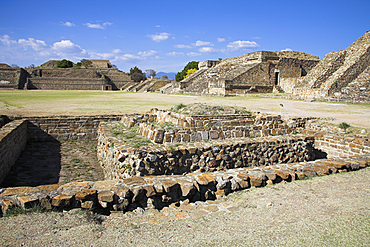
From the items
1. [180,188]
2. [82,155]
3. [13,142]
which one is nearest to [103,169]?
[82,155]

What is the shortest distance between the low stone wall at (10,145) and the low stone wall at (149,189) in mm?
3778

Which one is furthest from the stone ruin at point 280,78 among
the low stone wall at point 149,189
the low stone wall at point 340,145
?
the low stone wall at point 149,189

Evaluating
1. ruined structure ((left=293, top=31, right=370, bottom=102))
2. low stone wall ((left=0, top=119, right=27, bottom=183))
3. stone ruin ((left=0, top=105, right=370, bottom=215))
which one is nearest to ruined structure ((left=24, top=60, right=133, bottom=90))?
ruined structure ((left=293, top=31, right=370, bottom=102))

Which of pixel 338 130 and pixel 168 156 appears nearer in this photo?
pixel 168 156

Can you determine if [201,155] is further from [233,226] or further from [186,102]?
[186,102]

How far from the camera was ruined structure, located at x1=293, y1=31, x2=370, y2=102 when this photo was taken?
60.3ft

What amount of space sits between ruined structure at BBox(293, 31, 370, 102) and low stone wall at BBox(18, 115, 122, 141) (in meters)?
16.4

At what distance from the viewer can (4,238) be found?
102 inches

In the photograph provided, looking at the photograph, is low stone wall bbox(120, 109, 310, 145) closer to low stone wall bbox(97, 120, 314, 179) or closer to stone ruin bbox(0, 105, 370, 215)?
stone ruin bbox(0, 105, 370, 215)

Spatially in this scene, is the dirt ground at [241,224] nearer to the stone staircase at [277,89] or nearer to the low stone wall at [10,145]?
the low stone wall at [10,145]

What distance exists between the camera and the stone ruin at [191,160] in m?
3.54

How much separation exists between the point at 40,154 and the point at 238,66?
27922mm

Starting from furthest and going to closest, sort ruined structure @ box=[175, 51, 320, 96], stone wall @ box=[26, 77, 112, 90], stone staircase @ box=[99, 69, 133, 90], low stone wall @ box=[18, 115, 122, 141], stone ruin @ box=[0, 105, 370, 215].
→ stone staircase @ box=[99, 69, 133, 90] → stone wall @ box=[26, 77, 112, 90] → ruined structure @ box=[175, 51, 320, 96] → low stone wall @ box=[18, 115, 122, 141] → stone ruin @ box=[0, 105, 370, 215]

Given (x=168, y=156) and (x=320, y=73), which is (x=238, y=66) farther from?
(x=168, y=156)
